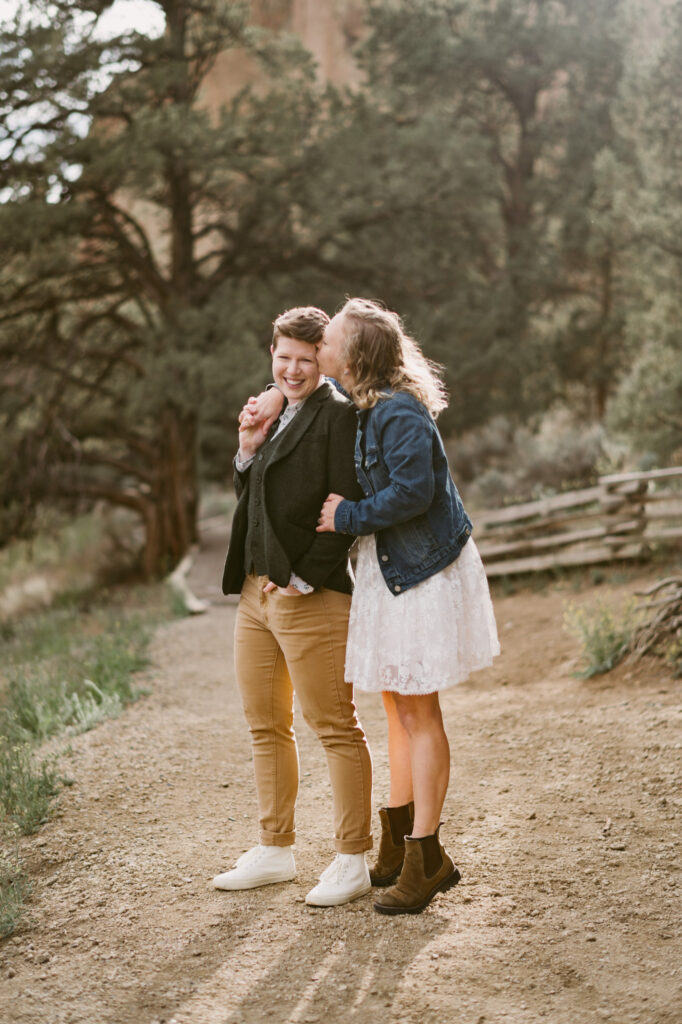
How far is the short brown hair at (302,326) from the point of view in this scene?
131 inches

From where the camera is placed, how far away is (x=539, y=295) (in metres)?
17.5

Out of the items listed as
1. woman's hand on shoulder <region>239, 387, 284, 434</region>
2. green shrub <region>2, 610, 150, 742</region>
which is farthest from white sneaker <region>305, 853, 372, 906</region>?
green shrub <region>2, 610, 150, 742</region>

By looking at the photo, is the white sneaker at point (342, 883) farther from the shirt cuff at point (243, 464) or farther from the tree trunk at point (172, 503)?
the tree trunk at point (172, 503)

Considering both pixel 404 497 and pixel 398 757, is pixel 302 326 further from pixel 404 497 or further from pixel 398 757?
pixel 398 757

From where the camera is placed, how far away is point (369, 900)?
11.6 ft

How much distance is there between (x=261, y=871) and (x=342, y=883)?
36 centimetres

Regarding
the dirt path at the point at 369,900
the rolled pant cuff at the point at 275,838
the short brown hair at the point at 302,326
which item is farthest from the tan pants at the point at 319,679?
the short brown hair at the point at 302,326

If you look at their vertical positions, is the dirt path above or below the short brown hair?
below

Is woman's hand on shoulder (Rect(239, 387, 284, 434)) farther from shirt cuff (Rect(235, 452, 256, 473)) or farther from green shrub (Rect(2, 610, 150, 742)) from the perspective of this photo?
green shrub (Rect(2, 610, 150, 742))

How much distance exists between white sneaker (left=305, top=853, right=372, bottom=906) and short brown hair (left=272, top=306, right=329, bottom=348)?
1.82 m

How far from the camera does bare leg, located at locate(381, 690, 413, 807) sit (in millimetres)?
3564

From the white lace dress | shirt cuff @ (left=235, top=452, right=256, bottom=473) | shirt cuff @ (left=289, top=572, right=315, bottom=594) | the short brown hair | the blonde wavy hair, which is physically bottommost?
the white lace dress

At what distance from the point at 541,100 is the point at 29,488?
20353 millimetres

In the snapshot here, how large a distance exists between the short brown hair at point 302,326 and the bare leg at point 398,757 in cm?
128
